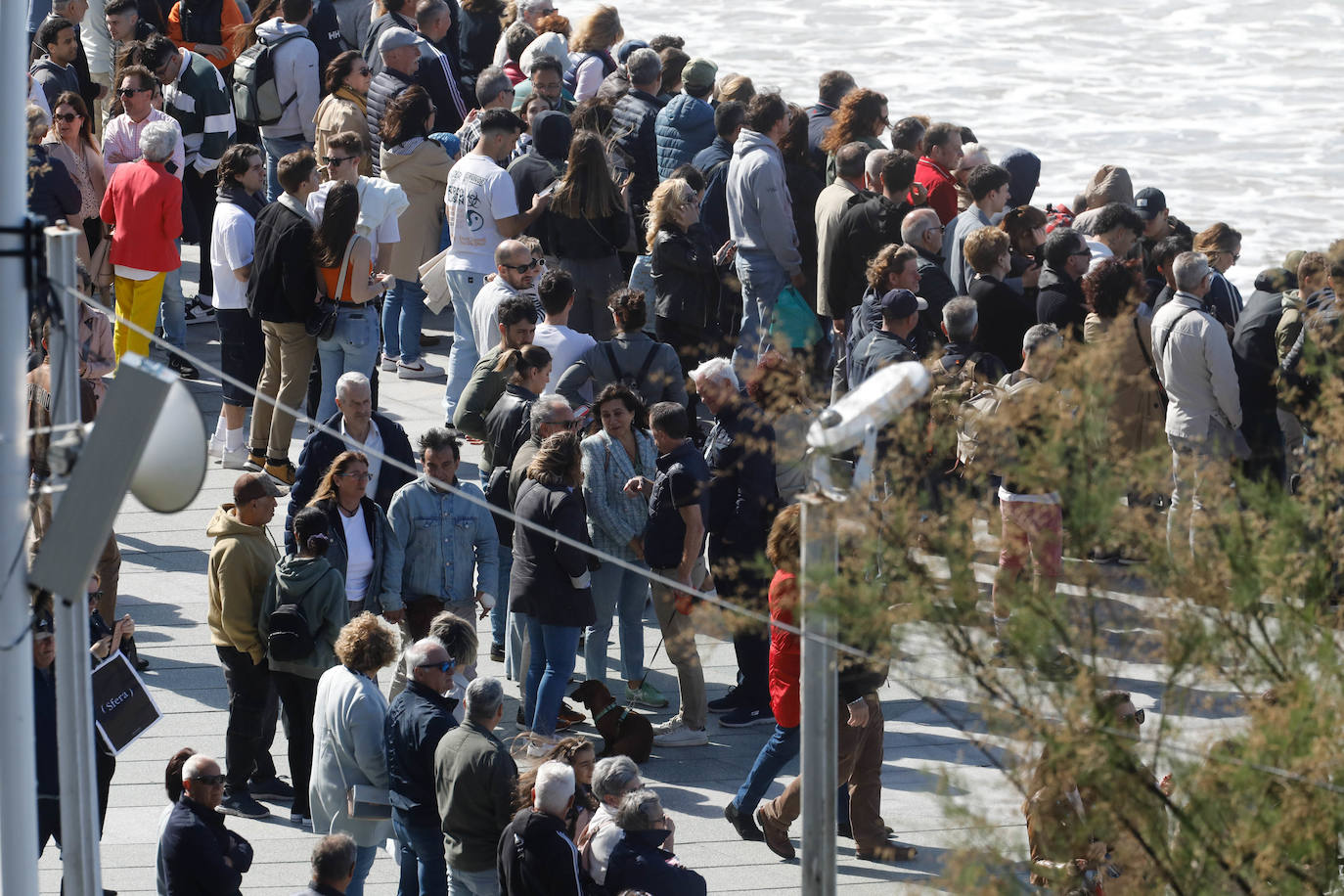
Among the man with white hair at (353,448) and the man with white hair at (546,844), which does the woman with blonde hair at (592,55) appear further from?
the man with white hair at (546,844)

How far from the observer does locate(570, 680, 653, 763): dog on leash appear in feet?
27.4

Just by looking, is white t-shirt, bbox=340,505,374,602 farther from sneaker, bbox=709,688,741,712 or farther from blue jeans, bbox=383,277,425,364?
blue jeans, bbox=383,277,425,364

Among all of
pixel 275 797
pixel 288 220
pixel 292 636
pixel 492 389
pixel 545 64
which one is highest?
pixel 545 64

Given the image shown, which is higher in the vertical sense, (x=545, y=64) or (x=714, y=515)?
(x=545, y=64)

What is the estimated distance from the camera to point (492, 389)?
9219 mm

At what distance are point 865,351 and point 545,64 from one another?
3975 millimetres

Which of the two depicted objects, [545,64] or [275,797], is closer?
[275,797]

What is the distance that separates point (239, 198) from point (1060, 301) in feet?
14.9

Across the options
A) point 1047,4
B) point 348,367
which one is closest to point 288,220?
point 348,367

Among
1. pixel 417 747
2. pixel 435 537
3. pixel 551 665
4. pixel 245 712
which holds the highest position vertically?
pixel 435 537

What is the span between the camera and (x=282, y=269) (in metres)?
10.2

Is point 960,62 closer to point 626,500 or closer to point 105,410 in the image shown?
point 626,500

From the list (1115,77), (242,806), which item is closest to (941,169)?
(242,806)

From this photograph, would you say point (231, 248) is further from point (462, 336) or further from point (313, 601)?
point (313, 601)
